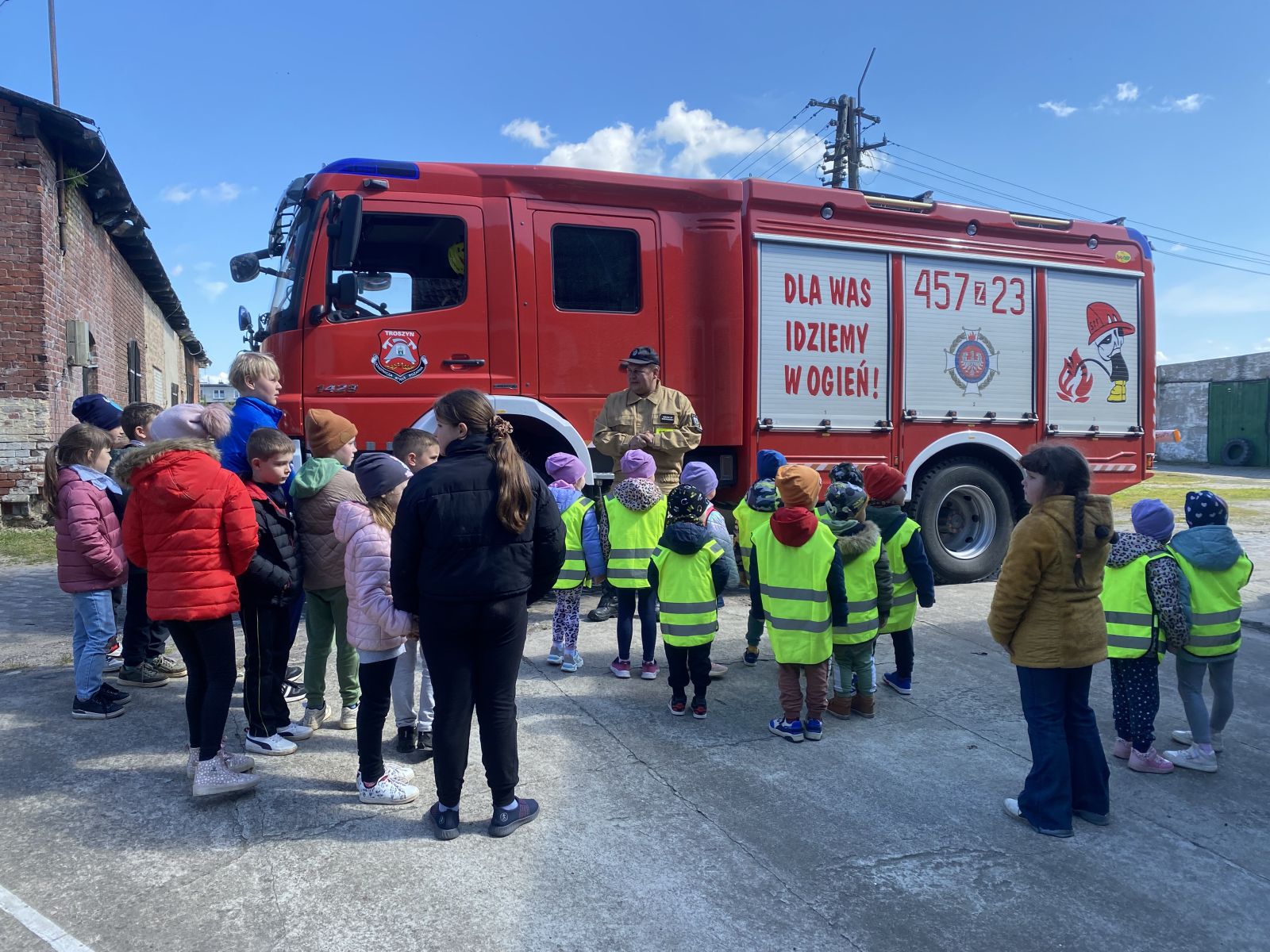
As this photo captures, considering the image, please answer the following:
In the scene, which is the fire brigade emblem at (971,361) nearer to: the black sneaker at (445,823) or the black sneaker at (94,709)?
the black sneaker at (445,823)

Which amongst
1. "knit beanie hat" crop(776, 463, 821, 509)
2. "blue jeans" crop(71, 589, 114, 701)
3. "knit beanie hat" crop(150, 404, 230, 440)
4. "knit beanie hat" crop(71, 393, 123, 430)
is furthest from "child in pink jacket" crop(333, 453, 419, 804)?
"knit beanie hat" crop(71, 393, 123, 430)

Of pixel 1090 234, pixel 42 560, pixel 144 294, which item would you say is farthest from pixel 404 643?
pixel 144 294

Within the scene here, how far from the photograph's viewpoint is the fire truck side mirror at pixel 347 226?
5.61 metres

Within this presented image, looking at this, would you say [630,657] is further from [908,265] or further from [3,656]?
[908,265]

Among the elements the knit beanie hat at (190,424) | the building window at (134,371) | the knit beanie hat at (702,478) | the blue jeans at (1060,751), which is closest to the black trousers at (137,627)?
the knit beanie hat at (190,424)

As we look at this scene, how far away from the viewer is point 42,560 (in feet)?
27.3

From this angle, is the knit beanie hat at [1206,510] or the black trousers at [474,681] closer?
the black trousers at [474,681]

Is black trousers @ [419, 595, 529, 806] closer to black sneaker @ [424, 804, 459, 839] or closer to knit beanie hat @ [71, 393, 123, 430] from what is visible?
black sneaker @ [424, 804, 459, 839]

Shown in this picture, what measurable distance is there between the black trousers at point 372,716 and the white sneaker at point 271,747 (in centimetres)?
66

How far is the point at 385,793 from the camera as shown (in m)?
3.43

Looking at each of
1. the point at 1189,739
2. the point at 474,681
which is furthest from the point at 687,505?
the point at 1189,739

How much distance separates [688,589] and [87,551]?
2.91 metres

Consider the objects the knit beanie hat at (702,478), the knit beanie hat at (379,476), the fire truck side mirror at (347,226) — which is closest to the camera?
the knit beanie hat at (379,476)

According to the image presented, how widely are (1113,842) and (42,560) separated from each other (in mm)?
9088
